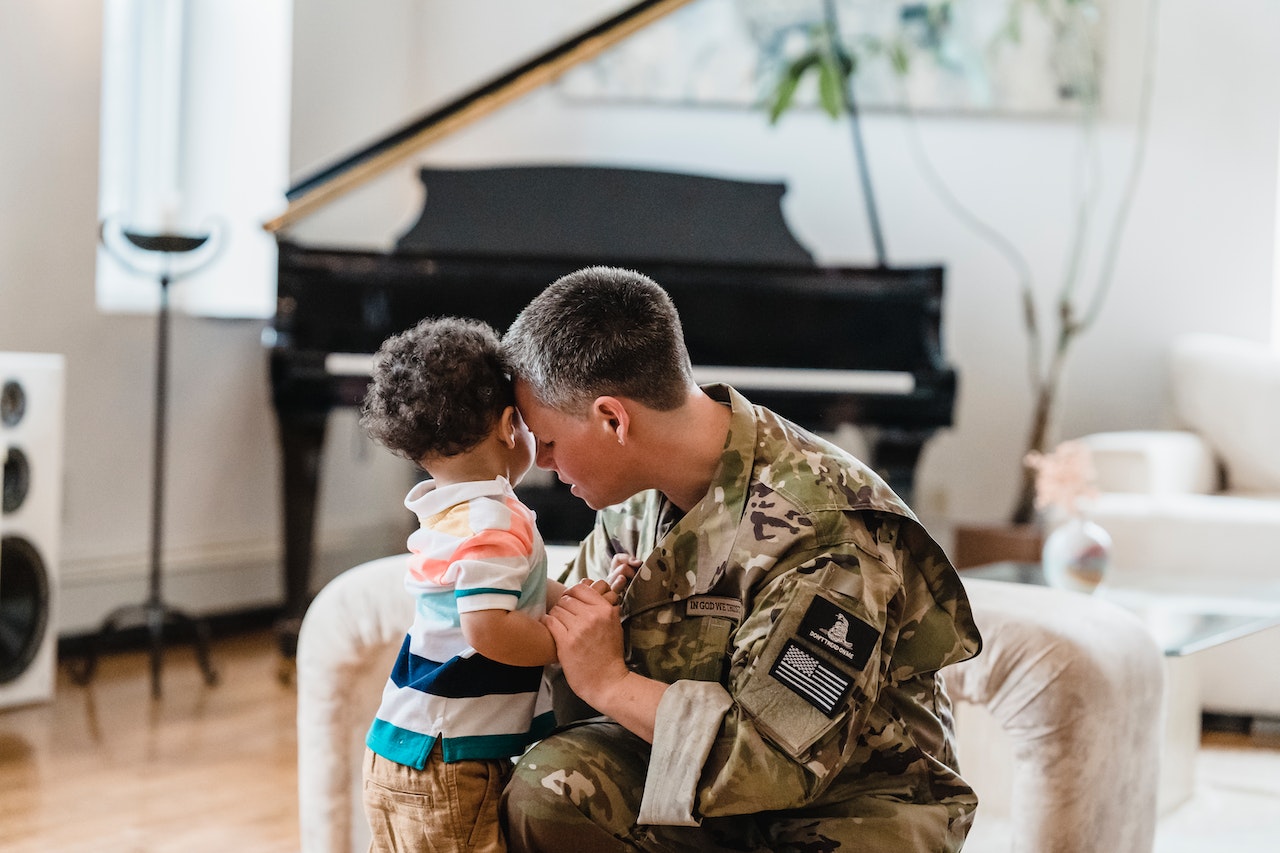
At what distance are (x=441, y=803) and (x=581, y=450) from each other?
0.38 m

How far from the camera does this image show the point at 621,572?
4.81 feet

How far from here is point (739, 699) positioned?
1261 mm

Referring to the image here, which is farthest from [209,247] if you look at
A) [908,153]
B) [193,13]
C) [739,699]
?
[739,699]

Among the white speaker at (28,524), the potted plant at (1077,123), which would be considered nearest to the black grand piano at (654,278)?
the white speaker at (28,524)

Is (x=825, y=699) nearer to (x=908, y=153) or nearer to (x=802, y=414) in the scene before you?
(x=802, y=414)

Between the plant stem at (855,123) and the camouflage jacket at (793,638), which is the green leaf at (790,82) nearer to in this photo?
the plant stem at (855,123)

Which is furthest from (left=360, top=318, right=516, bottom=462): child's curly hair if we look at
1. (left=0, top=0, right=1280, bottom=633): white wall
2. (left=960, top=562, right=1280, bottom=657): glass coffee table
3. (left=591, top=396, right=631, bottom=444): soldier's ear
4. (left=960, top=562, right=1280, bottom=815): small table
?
(left=0, top=0, right=1280, bottom=633): white wall

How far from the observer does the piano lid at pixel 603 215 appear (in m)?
4.03

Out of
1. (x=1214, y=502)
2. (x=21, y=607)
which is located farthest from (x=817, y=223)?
(x=21, y=607)

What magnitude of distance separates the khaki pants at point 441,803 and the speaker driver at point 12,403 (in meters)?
2.08

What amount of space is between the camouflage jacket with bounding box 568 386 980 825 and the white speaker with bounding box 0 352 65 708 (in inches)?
86.0

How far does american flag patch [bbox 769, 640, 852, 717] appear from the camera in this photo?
4.03 feet

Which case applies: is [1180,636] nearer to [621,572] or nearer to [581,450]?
[621,572]

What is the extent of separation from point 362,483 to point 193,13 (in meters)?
1.73
